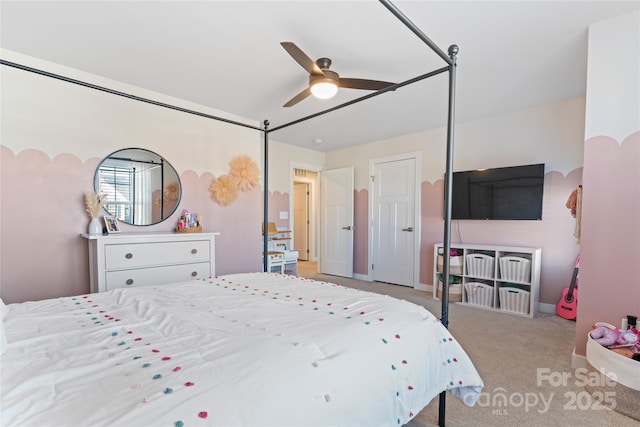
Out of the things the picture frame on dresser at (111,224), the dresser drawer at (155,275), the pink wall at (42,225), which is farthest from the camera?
the picture frame on dresser at (111,224)

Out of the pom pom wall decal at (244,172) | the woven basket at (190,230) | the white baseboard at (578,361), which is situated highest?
the pom pom wall decal at (244,172)

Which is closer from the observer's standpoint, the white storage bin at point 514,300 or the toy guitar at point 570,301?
the toy guitar at point 570,301

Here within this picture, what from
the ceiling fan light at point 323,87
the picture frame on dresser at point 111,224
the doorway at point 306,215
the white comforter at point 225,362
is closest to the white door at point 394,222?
the doorway at point 306,215

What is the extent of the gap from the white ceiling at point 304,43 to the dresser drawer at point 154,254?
1544mm

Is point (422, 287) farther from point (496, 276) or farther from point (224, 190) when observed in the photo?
point (224, 190)

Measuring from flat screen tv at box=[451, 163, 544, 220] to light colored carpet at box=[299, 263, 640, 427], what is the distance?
1.19m

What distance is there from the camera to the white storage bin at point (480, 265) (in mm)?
3549

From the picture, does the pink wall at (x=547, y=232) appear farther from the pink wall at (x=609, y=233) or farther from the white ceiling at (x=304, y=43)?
the pink wall at (x=609, y=233)

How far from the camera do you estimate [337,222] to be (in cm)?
546

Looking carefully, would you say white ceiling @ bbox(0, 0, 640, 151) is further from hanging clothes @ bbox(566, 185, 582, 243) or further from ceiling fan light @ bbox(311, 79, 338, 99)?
hanging clothes @ bbox(566, 185, 582, 243)

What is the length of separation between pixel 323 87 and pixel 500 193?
268 centimetres

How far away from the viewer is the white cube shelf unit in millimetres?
3277

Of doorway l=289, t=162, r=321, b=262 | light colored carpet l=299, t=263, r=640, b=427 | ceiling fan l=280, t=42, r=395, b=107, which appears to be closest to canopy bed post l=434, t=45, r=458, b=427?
light colored carpet l=299, t=263, r=640, b=427

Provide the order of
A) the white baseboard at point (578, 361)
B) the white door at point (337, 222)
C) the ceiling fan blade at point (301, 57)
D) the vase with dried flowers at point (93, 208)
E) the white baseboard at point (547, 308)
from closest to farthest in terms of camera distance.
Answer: the ceiling fan blade at point (301, 57)
the white baseboard at point (578, 361)
the vase with dried flowers at point (93, 208)
the white baseboard at point (547, 308)
the white door at point (337, 222)
